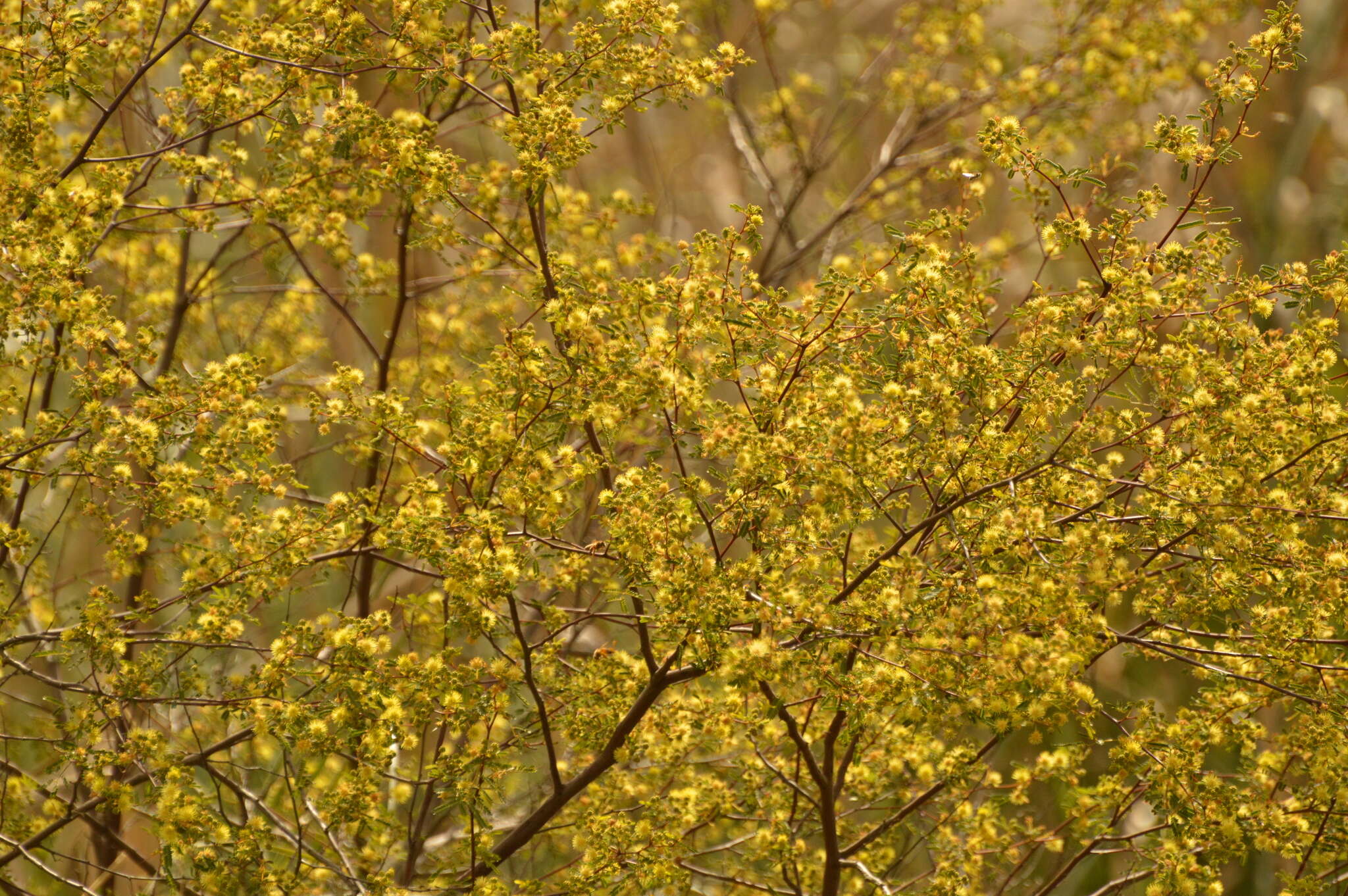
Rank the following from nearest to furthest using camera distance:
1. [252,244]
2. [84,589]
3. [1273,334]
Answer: [1273,334]
[252,244]
[84,589]

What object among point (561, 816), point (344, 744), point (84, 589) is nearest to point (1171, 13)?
point (561, 816)

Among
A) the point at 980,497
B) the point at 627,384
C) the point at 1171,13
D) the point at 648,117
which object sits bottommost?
the point at 980,497

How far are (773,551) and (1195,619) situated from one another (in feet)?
4.13

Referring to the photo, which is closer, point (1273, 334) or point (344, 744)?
point (1273, 334)

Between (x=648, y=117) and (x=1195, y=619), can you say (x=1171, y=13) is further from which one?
(x=648, y=117)

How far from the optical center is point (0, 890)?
12.3 ft

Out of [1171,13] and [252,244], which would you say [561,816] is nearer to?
[252,244]

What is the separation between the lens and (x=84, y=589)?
23.5 ft

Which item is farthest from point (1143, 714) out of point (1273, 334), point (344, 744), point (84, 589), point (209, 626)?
point (84, 589)

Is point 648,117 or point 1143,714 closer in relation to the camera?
→ point 1143,714

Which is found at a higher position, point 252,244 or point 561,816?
point 252,244

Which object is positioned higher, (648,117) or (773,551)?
(648,117)

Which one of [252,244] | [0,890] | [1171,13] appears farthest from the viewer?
[1171,13]

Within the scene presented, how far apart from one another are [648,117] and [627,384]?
10.4 meters
